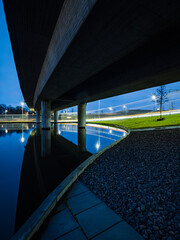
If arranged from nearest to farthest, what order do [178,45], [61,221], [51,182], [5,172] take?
[61,221], [51,182], [5,172], [178,45]

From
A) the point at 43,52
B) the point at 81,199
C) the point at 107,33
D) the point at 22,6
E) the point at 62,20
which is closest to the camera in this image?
the point at 81,199

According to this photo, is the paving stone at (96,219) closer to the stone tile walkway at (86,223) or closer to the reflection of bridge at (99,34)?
the stone tile walkway at (86,223)

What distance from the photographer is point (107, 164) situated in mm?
5125

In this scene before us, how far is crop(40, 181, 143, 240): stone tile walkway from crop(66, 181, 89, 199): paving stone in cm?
17

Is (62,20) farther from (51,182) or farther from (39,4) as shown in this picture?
(51,182)

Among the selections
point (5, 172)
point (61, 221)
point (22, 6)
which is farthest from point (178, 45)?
point (5, 172)

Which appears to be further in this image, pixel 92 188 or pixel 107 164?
pixel 107 164

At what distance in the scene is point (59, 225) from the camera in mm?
2254

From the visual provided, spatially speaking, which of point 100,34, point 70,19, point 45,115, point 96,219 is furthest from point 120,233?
point 45,115

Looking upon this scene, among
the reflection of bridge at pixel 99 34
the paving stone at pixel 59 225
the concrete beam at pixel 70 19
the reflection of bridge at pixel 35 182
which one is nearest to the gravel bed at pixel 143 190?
the paving stone at pixel 59 225

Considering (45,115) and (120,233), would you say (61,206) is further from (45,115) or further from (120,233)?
(45,115)

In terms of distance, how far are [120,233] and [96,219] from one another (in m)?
0.52

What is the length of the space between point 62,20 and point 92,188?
8.22m

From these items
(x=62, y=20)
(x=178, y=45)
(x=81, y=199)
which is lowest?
(x=81, y=199)
